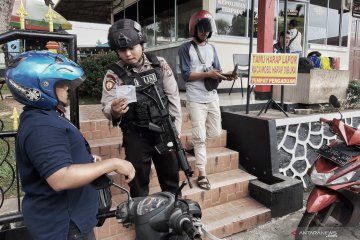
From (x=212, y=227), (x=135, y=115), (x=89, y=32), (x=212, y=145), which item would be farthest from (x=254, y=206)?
(x=89, y=32)

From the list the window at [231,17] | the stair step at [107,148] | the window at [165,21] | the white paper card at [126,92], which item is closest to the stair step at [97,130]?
the stair step at [107,148]

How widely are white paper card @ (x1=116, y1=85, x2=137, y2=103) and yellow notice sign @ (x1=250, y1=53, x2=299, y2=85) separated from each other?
2454mm

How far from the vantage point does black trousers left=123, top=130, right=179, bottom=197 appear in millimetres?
2492

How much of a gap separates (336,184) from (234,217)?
46.2 inches

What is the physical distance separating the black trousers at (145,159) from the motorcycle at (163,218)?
3.93 feet

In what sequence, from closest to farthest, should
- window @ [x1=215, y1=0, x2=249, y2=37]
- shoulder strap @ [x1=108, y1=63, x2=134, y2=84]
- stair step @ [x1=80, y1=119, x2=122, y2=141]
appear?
1. shoulder strap @ [x1=108, y1=63, x2=134, y2=84]
2. stair step @ [x1=80, y1=119, x2=122, y2=141]
3. window @ [x1=215, y1=0, x2=249, y2=37]

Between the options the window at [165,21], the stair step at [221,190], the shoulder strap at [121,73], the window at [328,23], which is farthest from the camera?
the window at [328,23]

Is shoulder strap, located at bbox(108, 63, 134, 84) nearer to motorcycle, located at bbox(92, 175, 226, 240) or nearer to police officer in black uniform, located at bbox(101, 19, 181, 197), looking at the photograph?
police officer in black uniform, located at bbox(101, 19, 181, 197)

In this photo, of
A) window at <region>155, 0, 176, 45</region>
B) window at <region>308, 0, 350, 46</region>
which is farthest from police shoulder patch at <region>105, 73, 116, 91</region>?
window at <region>308, 0, 350, 46</region>

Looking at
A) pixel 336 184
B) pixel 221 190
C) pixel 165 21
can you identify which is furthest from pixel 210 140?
pixel 165 21

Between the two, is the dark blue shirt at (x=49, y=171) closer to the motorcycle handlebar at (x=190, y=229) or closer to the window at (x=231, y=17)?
the motorcycle handlebar at (x=190, y=229)

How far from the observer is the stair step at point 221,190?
3488mm

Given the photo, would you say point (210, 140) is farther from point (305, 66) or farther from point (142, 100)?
point (305, 66)

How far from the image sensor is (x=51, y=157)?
1.25 metres
